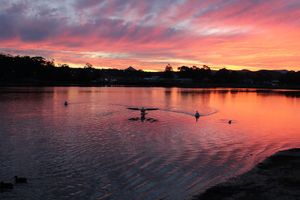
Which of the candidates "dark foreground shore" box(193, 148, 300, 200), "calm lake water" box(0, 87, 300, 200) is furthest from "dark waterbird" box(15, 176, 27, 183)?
"dark foreground shore" box(193, 148, 300, 200)

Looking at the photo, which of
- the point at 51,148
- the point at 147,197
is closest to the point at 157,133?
the point at 51,148

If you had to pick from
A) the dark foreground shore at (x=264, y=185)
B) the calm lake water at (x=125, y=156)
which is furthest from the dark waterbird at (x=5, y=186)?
the dark foreground shore at (x=264, y=185)

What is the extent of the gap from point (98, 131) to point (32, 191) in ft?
60.5

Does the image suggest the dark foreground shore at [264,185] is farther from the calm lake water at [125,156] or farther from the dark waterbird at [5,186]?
the dark waterbird at [5,186]

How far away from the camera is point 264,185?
53.8ft

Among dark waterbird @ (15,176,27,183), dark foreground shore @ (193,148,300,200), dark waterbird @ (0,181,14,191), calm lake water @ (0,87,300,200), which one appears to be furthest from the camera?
dark waterbird @ (15,176,27,183)

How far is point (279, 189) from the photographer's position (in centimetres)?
1554

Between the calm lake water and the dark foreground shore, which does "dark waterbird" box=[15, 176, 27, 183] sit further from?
the dark foreground shore

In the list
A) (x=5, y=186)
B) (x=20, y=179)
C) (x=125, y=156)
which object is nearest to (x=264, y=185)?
(x=125, y=156)

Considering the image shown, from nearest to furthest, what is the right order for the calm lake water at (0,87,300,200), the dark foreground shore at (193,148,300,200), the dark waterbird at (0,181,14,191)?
the dark foreground shore at (193,148,300,200), the dark waterbird at (0,181,14,191), the calm lake water at (0,87,300,200)

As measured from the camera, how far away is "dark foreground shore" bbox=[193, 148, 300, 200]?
14766mm

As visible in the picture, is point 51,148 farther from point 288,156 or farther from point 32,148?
point 288,156

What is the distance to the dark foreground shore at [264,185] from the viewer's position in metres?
14.8

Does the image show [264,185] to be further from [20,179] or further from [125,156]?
[20,179]
